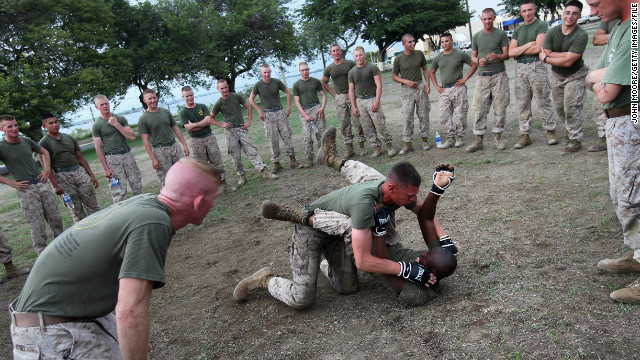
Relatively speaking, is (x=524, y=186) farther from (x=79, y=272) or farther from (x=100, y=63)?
(x=100, y=63)

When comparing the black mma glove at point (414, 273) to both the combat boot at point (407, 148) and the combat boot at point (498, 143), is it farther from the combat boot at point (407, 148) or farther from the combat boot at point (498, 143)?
the combat boot at point (407, 148)

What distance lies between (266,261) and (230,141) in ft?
14.6

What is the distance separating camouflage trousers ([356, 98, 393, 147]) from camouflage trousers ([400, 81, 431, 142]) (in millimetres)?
413

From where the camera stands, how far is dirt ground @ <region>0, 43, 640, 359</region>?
3.00m

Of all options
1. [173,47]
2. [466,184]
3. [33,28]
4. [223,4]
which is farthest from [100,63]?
[466,184]

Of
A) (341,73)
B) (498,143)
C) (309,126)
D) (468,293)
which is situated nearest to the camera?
(468,293)

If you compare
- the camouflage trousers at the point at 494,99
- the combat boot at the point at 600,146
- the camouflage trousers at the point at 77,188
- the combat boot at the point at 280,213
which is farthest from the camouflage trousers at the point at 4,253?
the combat boot at the point at 600,146

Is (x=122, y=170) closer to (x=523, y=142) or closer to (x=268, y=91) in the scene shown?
(x=268, y=91)

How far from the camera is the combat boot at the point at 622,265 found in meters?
3.48

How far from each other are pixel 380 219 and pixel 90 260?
2.13 meters

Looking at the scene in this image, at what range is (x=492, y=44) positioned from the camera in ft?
24.8

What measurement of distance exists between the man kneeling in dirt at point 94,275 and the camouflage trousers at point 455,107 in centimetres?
695

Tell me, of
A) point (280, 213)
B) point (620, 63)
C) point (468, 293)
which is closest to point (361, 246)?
point (280, 213)

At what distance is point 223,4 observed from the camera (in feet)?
103
